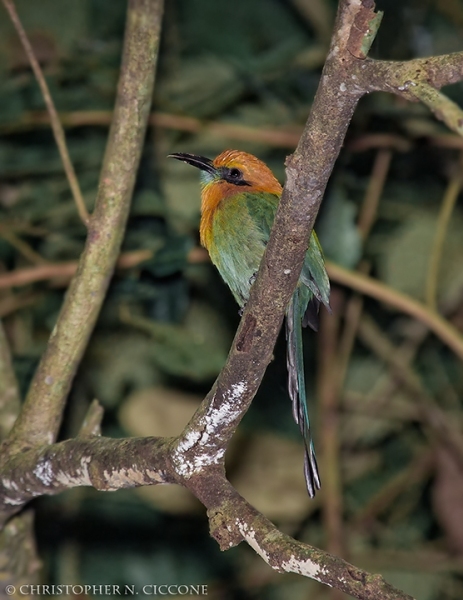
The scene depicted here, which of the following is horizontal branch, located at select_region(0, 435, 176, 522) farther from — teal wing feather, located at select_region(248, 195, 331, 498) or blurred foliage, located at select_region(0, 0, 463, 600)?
blurred foliage, located at select_region(0, 0, 463, 600)

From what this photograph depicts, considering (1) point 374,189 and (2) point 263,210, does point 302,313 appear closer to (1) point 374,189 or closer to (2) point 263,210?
(2) point 263,210

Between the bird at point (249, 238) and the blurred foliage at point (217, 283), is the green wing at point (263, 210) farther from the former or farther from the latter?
the blurred foliage at point (217, 283)

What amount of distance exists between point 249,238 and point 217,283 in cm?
184

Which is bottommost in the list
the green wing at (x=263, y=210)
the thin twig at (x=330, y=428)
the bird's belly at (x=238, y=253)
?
the thin twig at (x=330, y=428)

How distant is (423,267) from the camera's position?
4469mm

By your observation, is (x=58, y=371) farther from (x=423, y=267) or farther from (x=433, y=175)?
(x=433, y=175)

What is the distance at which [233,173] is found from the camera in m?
3.31

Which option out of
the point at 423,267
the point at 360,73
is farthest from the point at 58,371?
the point at 423,267

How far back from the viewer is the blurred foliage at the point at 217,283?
4203 millimetres

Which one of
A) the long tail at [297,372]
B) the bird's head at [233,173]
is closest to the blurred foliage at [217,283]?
the bird's head at [233,173]

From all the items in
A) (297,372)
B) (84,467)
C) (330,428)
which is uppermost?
(297,372)

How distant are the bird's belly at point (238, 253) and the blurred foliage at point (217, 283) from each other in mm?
733

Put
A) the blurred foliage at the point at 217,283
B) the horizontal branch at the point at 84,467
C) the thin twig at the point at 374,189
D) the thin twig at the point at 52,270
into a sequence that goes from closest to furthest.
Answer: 1. the horizontal branch at the point at 84,467
2. the thin twig at the point at 52,270
3. the blurred foliage at the point at 217,283
4. the thin twig at the point at 374,189

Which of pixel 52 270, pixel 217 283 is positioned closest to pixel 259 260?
pixel 52 270
